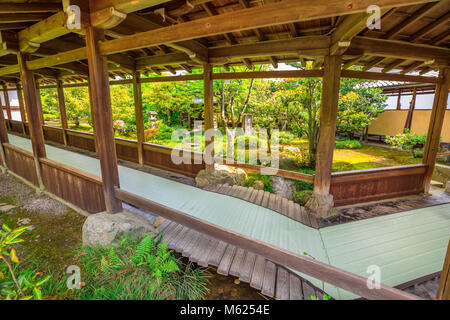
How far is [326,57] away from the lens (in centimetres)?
420

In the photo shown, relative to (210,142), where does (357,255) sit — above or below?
below

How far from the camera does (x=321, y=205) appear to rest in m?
4.77

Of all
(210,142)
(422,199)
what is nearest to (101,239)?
(210,142)

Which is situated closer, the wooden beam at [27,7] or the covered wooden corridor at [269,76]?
the covered wooden corridor at [269,76]

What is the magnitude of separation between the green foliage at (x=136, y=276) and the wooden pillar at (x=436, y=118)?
675 cm

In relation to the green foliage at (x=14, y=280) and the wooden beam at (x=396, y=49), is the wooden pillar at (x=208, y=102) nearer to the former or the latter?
the wooden beam at (x=396, y=49)

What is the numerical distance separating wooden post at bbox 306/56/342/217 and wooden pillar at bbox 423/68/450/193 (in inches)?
134

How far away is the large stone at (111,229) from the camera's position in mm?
3459

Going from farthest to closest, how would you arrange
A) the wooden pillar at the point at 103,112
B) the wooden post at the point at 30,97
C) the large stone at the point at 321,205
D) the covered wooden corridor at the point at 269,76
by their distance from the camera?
1. the wooden post at the point at 30,97
2. the large stone at the point at 321,205
3. the wooden pillar at the point at 103,112
4. the covered wooden corridor at the point at 269,76

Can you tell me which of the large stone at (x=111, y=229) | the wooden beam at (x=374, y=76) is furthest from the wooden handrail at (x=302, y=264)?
the wooden beam at (x=374, y=76)

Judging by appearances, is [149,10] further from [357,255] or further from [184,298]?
[357,255]

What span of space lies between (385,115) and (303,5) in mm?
13541

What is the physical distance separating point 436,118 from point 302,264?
621cm

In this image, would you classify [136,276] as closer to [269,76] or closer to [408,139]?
[269,76]
